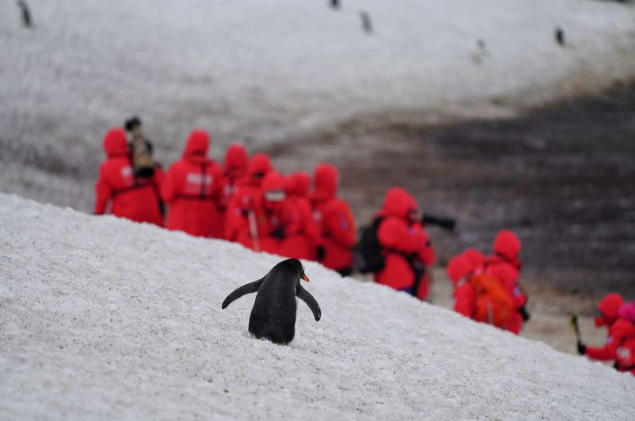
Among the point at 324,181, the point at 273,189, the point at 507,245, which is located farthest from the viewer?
the point at 324,181

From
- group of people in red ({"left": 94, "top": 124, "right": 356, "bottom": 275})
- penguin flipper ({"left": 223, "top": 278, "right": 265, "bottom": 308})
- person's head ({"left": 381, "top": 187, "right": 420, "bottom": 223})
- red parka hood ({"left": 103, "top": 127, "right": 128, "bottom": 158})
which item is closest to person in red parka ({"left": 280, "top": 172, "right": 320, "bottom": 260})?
group of people in red ({"left": 94, "top": 124, "right": 356, "bottom": 275})

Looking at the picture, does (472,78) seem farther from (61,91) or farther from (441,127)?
(61,91)

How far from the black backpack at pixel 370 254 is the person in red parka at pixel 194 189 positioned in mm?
1814

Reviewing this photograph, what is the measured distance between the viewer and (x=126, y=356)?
13.6ft

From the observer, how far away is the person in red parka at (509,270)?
7.47 meters

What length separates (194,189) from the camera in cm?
845

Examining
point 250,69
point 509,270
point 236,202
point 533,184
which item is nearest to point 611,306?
point 509,270

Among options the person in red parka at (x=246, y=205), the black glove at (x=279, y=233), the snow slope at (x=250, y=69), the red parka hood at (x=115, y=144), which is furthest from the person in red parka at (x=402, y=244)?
the snow slope at (x=250, y=69)

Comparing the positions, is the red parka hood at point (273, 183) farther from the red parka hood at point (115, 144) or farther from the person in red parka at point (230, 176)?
the red parka hood at point (115, 144)

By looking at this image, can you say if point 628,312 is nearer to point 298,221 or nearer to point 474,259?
point 474,259

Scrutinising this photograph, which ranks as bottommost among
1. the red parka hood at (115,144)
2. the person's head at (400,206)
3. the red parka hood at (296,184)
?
the person's head at (400,206)

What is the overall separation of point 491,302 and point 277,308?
10.4 ft

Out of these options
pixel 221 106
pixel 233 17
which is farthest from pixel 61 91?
pixel 233 17

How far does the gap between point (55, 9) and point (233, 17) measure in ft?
20.3
